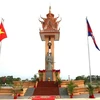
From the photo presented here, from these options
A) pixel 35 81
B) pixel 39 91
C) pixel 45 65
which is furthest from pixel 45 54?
pixel 39 91

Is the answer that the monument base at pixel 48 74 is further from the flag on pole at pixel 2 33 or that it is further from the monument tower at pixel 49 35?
the flag on pole at pixel 2 33

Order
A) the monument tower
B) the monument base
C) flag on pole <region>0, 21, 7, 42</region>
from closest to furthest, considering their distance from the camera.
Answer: flag on pole <region>0, 21, 7, 42</region>
the monument base
the monument tower

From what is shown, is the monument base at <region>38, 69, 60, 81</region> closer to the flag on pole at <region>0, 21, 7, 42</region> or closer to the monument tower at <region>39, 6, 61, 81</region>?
the monument tower at <region>39, 6, 61, 81</region>

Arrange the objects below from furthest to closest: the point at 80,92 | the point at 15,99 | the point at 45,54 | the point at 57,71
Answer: the point at 45,54 < the point at 57,71 < the point at 80,92 < the point at 15,99

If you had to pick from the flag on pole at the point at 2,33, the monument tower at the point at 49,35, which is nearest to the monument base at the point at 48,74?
the monument tower at the point at 49,35

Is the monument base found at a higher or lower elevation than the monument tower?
lower

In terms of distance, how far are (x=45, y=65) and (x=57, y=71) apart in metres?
1.74

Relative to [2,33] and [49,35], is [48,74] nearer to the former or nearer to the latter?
[49,35]

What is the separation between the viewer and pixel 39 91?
15914 mm

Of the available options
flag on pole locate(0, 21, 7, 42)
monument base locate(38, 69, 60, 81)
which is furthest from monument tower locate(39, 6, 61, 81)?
flag on pole locate(0, 21, 7, 42)

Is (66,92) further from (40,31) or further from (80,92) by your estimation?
(40,31)

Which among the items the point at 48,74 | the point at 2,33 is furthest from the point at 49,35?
the point at 2,33

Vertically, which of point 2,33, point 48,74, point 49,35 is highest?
point 49,35

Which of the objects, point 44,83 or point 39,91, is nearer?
point 39,91
